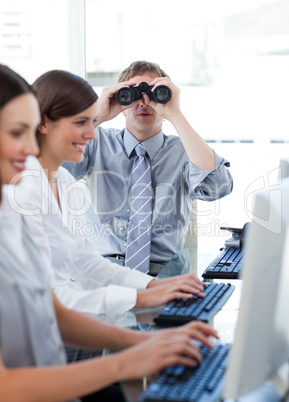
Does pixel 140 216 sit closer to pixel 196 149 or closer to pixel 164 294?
pixel 196 149

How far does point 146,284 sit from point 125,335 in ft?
1.53

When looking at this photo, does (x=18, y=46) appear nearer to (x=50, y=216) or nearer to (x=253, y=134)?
(x=253, y=134)

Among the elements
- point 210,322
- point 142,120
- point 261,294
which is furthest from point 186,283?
point 142,120

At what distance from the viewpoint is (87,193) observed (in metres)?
2.62

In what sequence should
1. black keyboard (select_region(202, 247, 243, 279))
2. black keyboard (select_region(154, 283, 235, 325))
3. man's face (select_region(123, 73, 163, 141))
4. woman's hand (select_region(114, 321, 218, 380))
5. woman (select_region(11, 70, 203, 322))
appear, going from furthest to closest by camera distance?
man's face (select_region(123, 73, 163, 141))
black keyboard (select_region(202, 247, 243, 279))
woman (select_region(11, 70, 203, 322))
black keyboard (select_region(154, 283, 235, 325))
woman's hand (select_region(114, 321, 218, 380))

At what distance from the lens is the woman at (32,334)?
1.07m

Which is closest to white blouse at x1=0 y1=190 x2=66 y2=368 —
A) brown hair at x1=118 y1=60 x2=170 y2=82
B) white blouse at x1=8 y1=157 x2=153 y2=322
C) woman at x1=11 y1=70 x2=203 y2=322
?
white blouse at x1=8 y1=157 x2=153 y2=322

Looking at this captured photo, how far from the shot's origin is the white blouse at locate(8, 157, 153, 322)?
5.30 ft

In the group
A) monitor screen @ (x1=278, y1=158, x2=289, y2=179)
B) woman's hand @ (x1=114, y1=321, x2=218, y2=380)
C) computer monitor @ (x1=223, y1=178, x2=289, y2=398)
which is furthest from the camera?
monitor screen @ (x1=278, y1=158, x2=289, y2=179)

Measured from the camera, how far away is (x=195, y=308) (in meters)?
1.59

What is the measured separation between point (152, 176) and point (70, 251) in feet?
2.66

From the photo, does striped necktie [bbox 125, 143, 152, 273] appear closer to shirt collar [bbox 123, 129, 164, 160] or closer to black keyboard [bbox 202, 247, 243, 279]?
shirt collar [bbox 123, 129, 164, 160]

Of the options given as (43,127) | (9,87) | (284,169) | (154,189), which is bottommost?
(154,189)

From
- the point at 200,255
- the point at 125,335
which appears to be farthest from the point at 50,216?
the point at 200,255
